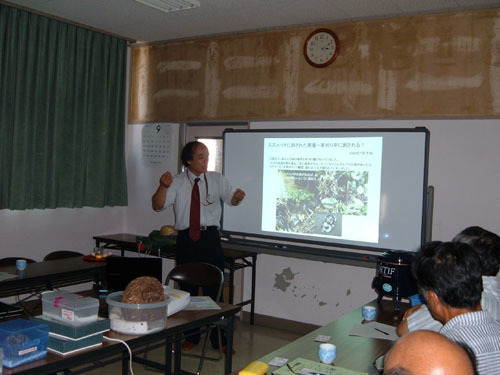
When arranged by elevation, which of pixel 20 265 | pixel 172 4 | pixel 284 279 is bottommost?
pixel 284 279

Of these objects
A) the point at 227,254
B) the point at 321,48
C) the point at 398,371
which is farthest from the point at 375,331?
the point at 321,48

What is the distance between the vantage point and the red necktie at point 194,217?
4129mm

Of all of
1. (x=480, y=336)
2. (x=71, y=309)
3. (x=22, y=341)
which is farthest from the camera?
(x=71, y=309)

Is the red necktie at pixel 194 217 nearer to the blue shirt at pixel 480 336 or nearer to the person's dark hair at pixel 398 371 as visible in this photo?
the blue shirt at pixel 480 336

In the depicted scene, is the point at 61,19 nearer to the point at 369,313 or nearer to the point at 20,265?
the point at 20,265

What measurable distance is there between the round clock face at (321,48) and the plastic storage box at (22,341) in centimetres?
332

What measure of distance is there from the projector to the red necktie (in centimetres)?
166

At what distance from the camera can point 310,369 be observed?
1870 millimetres

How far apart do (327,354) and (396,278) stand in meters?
1.12

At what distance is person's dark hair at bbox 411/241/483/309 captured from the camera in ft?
5.51

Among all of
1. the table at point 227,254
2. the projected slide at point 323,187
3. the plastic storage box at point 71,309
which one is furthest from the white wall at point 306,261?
the plastic storage box at point 71,309

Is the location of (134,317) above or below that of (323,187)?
below

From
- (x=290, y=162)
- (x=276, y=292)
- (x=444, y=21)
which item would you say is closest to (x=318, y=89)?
(x=290, y=162)

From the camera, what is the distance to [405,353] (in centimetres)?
96
